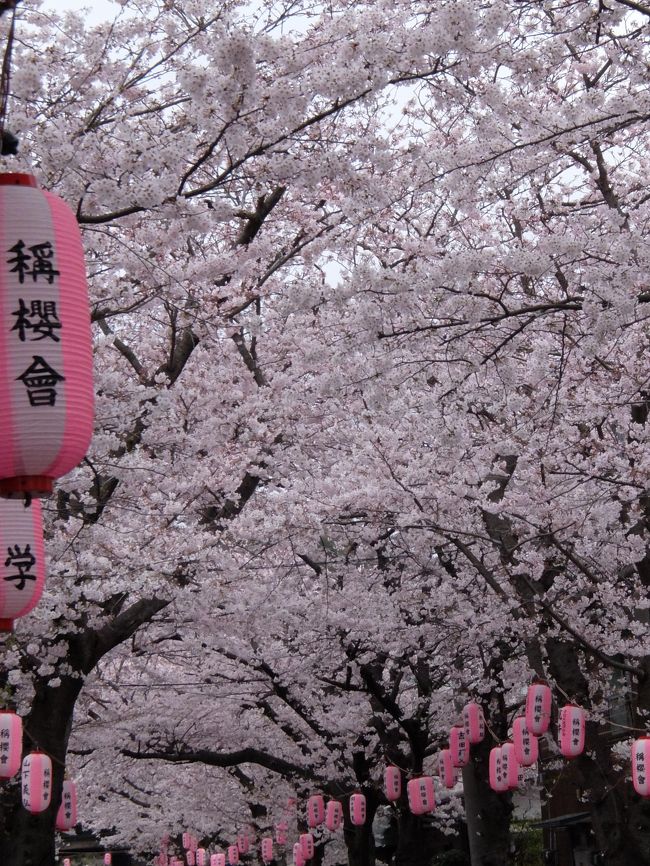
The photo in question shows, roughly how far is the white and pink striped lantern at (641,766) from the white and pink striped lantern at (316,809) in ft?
28.8

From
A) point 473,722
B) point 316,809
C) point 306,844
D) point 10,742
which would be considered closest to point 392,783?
point 473,722

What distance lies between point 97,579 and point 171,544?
0.80 metres

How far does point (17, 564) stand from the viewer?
7102mm

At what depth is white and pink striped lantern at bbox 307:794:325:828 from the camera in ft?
59.9

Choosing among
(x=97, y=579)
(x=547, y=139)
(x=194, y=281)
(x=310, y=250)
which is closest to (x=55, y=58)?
(x=547, y=139)

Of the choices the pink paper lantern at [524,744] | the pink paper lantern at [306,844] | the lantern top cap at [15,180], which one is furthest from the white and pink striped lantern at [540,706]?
the pink paper lantern at [306,844]

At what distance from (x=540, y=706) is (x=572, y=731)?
0.64 m

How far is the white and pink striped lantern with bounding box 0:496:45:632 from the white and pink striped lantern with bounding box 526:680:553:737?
6.28 metres

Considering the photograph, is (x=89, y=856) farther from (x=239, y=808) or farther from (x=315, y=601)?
(x=315, y=601)

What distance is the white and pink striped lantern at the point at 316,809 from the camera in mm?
18266

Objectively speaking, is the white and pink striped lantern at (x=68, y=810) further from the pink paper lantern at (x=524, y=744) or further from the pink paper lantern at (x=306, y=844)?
the pink paper lantern at (x=306, y=844)

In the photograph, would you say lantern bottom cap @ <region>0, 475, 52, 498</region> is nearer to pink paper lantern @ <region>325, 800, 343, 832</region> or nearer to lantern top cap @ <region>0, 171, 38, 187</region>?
lantern top cap @ <region>0, 171, 38, 187</region>

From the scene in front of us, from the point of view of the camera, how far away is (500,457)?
1270cm

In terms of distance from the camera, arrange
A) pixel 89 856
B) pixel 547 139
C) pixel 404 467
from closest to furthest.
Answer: pixel 547 139, pixel 404 467, pixel 89 856
